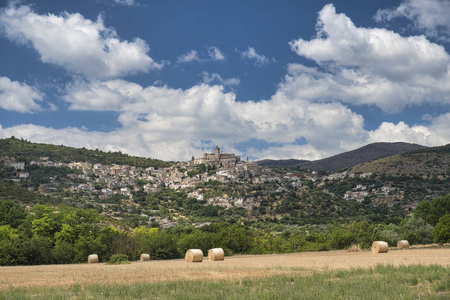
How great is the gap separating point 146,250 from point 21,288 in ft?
96.7

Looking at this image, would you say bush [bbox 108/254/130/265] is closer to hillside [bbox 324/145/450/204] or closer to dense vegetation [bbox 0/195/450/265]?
dense vegetation [bbox 0/195/450/265]

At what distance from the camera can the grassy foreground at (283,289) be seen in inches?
513

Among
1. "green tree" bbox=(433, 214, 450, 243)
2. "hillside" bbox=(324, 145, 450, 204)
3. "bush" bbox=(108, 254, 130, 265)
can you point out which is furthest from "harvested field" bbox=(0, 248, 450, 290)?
"hillside" bbox=(324, 145, 450, 204)

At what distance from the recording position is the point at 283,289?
14.2 metres

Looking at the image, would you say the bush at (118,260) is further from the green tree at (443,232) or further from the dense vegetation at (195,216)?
the green tree at (443,232)

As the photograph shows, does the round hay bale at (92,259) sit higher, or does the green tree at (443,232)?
the green tree at (443,232)

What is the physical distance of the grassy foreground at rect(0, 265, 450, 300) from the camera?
42.7 ft

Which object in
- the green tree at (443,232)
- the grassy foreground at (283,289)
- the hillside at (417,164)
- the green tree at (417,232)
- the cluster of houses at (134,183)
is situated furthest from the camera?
the hillside at (417,164)

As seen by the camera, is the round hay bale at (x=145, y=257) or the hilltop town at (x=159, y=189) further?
the hilltop town at (x=159, y=189)

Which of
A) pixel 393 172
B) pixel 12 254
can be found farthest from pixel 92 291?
pixel 393 172

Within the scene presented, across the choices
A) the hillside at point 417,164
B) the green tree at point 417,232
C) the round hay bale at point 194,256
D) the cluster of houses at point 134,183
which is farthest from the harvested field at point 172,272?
the hillside at point 417,164

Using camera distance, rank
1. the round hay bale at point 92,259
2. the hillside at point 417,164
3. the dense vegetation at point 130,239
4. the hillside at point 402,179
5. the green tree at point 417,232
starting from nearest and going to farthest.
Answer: the dense vegetation at point 130,239, the round hay bale at point 92,259, the green tree at point 417,232, the hillside at point 402,179, the hillside at point 417,164

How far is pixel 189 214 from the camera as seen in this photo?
133 metres

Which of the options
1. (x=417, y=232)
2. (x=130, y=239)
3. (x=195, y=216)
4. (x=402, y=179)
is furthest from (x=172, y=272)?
(x=402, y=179)
